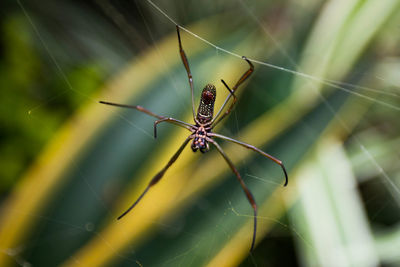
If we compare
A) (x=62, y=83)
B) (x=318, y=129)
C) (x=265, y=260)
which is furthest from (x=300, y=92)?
(x=62, y=83)

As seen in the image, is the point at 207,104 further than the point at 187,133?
No

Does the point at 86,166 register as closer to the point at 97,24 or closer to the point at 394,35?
the point at 97,24

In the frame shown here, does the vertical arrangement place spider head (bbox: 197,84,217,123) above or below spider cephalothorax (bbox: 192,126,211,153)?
above

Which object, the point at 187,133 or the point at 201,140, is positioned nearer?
the point at 201,140
